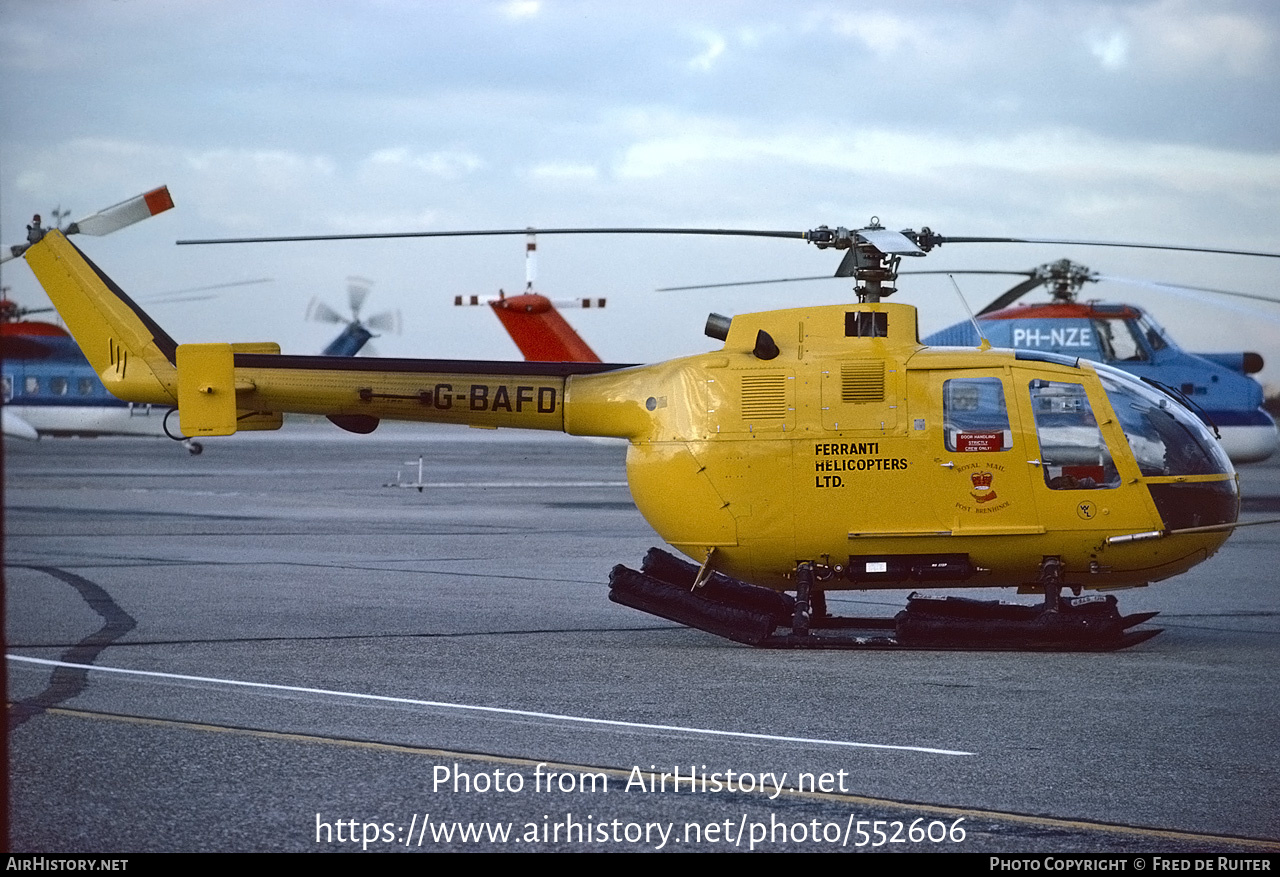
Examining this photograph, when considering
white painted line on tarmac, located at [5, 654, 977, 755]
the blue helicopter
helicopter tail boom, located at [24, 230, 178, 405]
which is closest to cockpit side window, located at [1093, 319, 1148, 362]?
the blue helicopter

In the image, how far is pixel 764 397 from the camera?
1055 cm

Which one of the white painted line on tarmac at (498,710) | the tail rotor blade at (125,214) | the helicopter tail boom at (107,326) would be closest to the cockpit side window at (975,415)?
the white painted line on tarmac at (498,710)

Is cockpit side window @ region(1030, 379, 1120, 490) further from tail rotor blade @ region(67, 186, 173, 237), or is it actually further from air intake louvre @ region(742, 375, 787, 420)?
tail rotor blade @ region(67, 186, 173, 237)

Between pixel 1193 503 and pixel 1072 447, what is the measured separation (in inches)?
38.7

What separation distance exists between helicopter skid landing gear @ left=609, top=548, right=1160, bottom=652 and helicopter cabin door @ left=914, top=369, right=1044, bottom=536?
0.65 metres

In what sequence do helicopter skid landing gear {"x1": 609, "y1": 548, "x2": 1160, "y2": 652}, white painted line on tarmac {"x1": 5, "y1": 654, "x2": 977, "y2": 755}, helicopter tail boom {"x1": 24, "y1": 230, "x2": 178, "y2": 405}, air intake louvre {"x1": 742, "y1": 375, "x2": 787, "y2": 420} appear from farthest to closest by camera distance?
helicopter tail boom {"x1": 24, "y1": 230, "x2": 178, "y2": 405}
air intake louvre {"x1": 742, "y1": 375, "x2": 787, "y2": 420}
helicopter skid landing gear {"x1": 609, "y1": 548, "x2": 1160, "y2": 652}
white painted line on tarmac {"x1": 5, "y1": 654, "x2": 977, "y2": 755}

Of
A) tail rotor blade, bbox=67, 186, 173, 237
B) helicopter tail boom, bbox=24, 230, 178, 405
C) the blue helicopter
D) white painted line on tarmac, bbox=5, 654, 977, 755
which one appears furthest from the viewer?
the blue helicopter

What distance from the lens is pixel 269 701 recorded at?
8.13 metres

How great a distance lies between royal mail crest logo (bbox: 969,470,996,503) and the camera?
33.5 ft

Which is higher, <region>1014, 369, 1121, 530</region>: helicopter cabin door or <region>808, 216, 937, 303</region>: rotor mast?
<region>808, 216, 937, 303</region>: rotor mast

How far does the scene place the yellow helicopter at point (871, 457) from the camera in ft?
33.4

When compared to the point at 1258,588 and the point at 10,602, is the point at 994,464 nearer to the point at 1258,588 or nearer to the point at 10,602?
the point at 1258,588

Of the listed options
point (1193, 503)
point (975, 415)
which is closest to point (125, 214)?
point (975, 415)

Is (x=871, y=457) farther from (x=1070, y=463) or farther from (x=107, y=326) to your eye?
(x=107, y=326)
